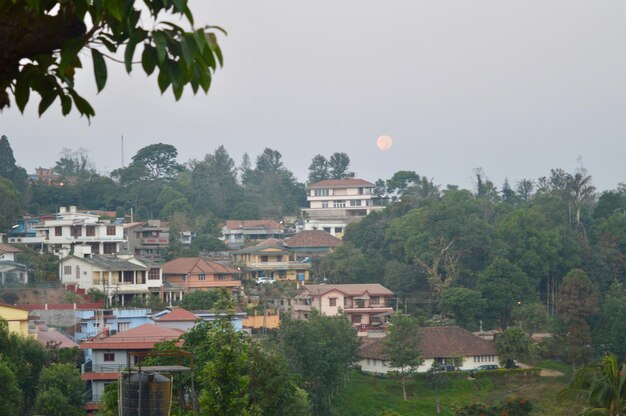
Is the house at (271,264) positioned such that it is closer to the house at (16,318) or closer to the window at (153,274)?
the window at (153,274)

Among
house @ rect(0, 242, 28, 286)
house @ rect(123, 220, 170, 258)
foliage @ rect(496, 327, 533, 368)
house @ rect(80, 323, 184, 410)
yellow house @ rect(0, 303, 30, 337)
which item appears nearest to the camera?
house @ rect(80, 323, 184, 410)

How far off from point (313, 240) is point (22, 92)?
47.6m

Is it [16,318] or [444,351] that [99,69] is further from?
[444,351]

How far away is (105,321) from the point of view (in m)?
32.1

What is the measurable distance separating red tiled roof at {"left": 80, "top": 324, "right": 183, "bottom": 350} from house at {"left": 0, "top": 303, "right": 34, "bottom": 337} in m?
1.95

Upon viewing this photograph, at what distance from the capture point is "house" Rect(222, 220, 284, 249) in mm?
55344

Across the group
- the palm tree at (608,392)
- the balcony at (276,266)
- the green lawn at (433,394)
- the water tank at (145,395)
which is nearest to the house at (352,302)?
the balcony at (276,266)

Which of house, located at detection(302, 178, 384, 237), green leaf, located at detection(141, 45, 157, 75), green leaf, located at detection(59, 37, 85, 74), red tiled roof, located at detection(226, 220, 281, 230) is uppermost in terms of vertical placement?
house, located at detection(302, 178, 384, 237)

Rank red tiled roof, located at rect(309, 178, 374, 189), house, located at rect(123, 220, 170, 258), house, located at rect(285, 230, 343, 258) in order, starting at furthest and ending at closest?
red tiled roof, located at rect(309, 178, 374, 189) < house, located at rect(285, 230, 343, 258) < house, located at rect(123, 220, 170, 258)

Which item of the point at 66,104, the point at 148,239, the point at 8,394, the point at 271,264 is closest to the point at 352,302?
the point at 271,264

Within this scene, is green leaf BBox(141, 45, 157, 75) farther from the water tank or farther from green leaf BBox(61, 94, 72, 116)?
the water tank

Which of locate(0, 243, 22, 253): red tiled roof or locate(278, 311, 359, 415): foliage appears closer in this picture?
locate(278, 311, 359, 415): foliage

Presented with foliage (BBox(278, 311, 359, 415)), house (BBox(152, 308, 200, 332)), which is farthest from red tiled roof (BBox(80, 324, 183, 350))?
house (BBox(152, 308, 200, 332))

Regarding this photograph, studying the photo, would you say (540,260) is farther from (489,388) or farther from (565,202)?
(489,388)
